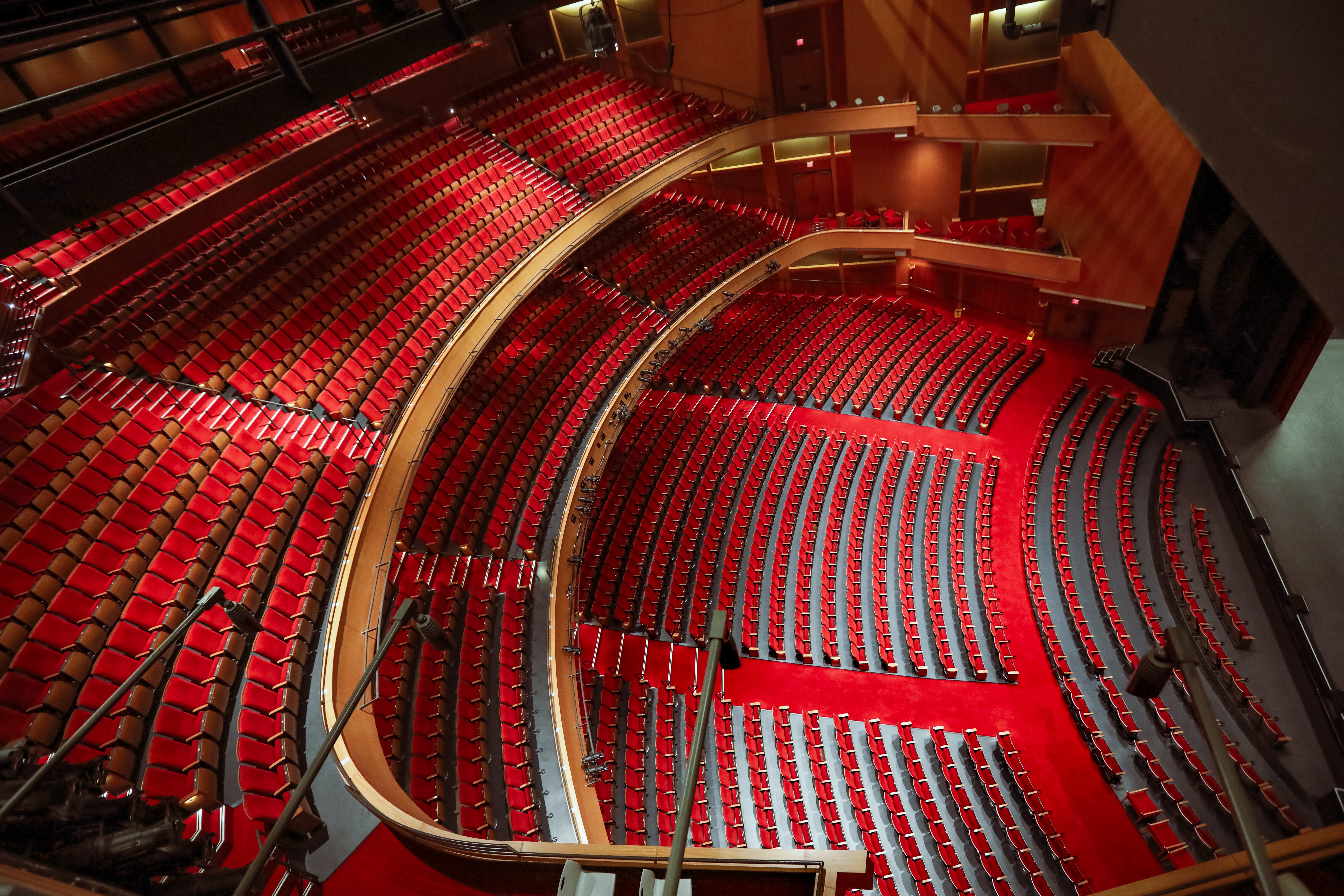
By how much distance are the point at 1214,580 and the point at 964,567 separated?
1.70 meters

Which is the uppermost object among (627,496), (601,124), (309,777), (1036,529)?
(601,124)

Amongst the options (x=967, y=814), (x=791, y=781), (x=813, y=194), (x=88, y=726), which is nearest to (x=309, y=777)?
(x=88, y=726)

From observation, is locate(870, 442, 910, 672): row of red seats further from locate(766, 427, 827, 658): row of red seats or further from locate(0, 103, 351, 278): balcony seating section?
locate(0, 103, 351, 278): balcony seating section

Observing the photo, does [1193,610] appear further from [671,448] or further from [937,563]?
[671,448]

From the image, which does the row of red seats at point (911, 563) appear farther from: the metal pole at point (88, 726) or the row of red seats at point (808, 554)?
the metal pole at point (88, 726)

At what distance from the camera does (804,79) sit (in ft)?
24.1

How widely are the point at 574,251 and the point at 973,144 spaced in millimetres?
4696

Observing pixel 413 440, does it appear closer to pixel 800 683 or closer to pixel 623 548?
pixel 623 548

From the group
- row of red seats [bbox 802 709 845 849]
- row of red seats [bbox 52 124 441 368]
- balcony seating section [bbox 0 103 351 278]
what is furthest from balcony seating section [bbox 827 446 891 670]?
balcony seating section [bbox 0 103 351 278]

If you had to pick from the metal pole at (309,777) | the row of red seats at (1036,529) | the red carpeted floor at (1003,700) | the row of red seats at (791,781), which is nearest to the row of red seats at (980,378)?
the row of red seats at (1036,529)

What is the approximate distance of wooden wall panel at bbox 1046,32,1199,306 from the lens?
546 cm

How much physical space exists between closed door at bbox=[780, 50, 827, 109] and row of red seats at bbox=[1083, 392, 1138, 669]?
4440 mm

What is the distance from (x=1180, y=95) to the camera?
6.34 feet

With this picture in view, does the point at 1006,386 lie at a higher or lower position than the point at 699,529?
higher
